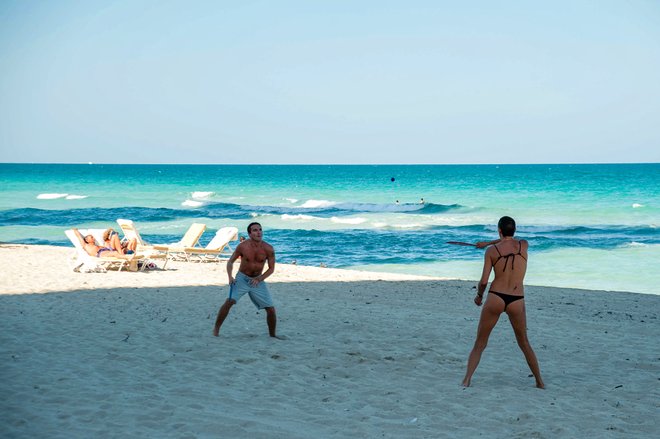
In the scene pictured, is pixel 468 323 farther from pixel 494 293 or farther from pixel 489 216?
pixel 489 216

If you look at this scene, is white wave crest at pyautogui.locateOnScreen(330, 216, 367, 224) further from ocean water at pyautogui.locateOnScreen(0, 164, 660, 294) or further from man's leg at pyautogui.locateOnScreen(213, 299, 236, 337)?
man's leg at pyautogui.locateOnScreen(213, 299, 236, 337)

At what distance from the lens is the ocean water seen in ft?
68.0

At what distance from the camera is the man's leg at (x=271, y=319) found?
26.1 feet

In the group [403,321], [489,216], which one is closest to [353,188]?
[489,216]

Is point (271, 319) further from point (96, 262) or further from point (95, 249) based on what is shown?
point (95, 249)

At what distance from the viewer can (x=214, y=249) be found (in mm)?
16172

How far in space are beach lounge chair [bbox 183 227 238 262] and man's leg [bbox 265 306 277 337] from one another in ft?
26.4

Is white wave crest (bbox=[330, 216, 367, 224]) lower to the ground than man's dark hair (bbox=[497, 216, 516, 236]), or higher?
lower

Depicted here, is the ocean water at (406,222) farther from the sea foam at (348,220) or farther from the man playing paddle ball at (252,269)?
the man playing paddle ball at (252,269)

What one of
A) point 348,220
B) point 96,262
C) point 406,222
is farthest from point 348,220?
point 96,262

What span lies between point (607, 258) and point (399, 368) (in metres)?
16.7

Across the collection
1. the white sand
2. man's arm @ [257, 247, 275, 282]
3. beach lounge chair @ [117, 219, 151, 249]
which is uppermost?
Result: man's arm @ [257, 247, 275, 282]

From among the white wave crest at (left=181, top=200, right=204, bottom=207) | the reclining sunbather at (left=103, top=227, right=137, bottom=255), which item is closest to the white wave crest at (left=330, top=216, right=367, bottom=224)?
the white wave crest at (left=181, top=200, right=204, bottom=207)

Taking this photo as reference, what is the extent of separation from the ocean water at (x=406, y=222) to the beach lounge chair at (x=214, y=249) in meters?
5.02
